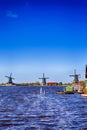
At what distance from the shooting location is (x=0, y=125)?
3547 cm

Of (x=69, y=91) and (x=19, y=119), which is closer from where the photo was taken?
(x=19, y=119)

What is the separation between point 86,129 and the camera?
107 ft

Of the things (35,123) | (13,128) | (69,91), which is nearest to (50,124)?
(35,123)

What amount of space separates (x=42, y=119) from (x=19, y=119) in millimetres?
2906

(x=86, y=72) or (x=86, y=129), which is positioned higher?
(x=86, y=72)

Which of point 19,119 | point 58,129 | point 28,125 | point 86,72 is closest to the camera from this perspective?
point 58,129

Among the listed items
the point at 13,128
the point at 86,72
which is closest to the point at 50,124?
the point at 13,128

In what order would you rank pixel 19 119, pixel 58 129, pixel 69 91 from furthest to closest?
pixel 69 91 → pixel 19 119 → pixel 58 129

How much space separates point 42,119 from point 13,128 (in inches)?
298

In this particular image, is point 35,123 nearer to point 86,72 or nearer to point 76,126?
point 76,126

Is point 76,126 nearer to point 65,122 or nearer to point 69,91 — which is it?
point 65,122

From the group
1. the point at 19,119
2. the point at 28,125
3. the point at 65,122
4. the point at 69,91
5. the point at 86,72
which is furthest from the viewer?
the point at 69,91

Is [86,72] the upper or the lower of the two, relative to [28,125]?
upper

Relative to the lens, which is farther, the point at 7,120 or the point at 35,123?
the point at 7,120
